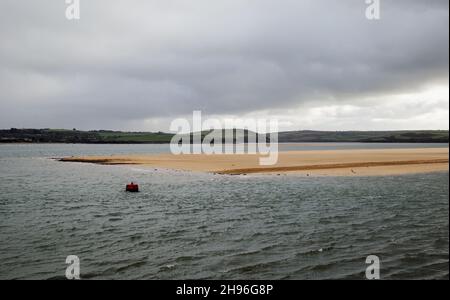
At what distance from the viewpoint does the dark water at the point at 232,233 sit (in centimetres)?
1381

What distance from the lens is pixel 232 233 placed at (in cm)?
1912

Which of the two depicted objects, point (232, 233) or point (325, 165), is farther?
point (325, 165)

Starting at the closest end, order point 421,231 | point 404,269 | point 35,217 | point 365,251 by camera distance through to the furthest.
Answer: point 404,269, point 365,251, point 421,231, point 35,217

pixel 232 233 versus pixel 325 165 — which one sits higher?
pixel 325 165

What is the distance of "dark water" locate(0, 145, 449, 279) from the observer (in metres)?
13.8

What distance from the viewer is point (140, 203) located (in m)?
29.3

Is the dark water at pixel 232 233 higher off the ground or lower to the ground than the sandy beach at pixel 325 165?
lower

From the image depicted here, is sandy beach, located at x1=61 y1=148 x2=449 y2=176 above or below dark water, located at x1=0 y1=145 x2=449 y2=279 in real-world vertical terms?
above

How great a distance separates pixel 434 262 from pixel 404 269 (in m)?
→ 1.28

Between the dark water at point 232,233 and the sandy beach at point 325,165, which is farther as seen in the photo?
the sandy beach at point 325,165

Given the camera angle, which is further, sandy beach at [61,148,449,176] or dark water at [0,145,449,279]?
sandy beach at [61,148,449,176]
